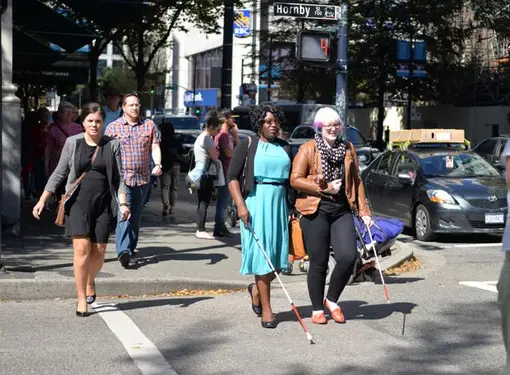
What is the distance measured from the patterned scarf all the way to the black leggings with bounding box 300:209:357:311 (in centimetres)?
31

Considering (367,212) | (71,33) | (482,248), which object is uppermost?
(71,33)

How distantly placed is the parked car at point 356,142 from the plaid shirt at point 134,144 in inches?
516

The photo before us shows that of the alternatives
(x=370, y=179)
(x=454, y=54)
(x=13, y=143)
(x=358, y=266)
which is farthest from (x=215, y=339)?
(x=454, y=54)

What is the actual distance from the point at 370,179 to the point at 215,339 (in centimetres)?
1044

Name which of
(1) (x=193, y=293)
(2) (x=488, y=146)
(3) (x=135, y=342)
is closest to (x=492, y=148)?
(2) (x=488, y=146)

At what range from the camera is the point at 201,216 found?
13.6 m

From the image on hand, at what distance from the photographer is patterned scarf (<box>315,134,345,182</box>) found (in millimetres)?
7930

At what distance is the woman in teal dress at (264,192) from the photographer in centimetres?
782

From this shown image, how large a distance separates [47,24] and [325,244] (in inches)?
537

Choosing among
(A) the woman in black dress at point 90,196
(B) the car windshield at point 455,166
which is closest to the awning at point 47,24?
(B) the car windshield at point 455,166

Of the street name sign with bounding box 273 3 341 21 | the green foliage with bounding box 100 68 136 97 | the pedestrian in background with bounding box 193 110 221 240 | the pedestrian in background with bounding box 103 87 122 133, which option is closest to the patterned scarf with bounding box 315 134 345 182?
the pedestrian in background with bounding box 193 110 221 240

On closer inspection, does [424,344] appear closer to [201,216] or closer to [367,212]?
[367,212]

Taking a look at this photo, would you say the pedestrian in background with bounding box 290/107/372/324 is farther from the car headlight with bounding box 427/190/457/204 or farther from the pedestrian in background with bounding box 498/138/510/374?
the car headlight with bounding box 427/190/457/204

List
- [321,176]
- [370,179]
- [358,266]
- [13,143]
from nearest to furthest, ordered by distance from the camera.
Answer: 1. [321,176]
2. [358,266]
3. [13,143]
4. [370,179]
